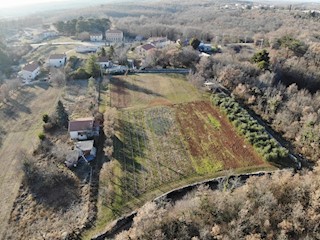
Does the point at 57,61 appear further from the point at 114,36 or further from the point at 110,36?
the point at 114,36

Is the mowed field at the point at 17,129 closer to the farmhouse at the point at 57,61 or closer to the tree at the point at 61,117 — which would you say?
the tree at the point at 61,117

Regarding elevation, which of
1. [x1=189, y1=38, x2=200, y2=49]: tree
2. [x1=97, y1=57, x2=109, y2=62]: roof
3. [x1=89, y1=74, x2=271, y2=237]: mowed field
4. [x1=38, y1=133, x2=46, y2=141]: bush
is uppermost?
[x1=189, y1=38, x2=200, y2=49]: tree

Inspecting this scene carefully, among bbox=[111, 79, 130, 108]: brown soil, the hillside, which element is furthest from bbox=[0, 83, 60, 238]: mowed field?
the hillside

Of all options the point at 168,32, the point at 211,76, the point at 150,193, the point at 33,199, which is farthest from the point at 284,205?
Result: the point at 168,32

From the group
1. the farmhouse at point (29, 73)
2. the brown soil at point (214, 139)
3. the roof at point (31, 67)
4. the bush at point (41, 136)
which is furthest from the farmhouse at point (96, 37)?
the bush at point (41, 136)

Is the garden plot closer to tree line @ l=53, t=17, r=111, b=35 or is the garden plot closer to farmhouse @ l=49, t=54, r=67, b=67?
farmhouse @ l=49, t=54, r=67, b=67

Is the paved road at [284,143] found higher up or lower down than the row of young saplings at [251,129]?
lower down
